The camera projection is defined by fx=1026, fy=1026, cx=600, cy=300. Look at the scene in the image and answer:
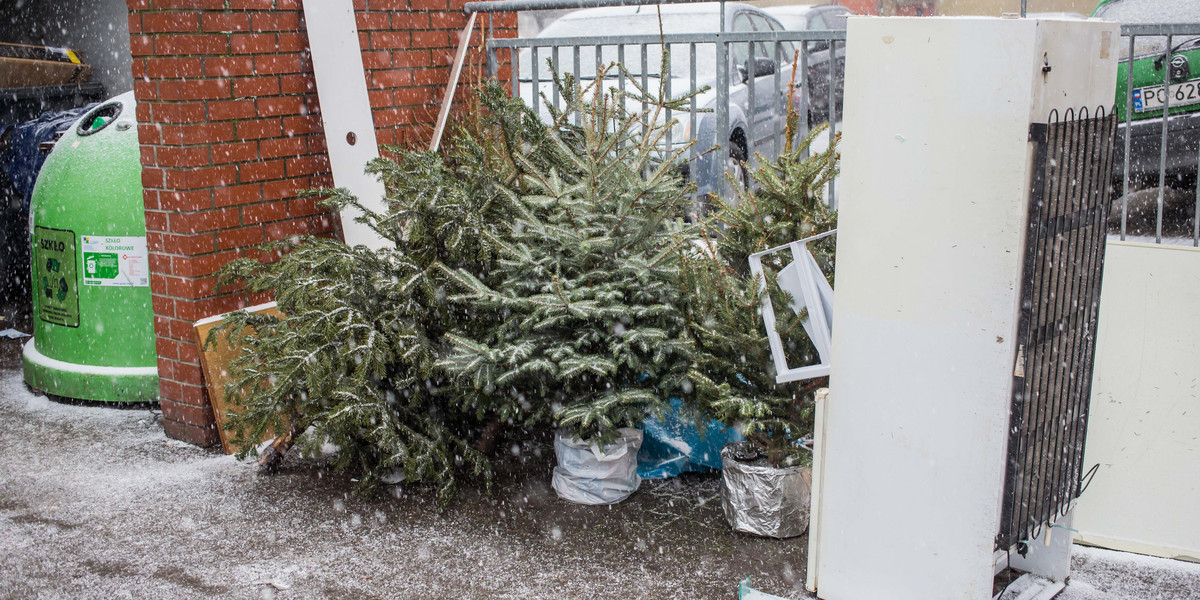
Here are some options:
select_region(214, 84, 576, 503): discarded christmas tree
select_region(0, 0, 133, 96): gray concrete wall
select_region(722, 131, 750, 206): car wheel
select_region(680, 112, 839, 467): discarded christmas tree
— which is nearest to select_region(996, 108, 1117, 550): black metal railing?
select_region(680, 112, 839, 467): discarded christmas tree

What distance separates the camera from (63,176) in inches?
206

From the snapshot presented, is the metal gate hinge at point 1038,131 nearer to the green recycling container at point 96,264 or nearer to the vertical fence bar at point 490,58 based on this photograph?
the vertical fence bar at point 490,58

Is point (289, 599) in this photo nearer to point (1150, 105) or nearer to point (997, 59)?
point (997, 59)

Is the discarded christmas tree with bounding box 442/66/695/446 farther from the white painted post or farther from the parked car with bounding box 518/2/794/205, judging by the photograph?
the parked car with bounding box 518/2/794/205

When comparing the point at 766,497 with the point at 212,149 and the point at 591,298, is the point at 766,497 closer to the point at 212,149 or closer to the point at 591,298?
the point at 591,298

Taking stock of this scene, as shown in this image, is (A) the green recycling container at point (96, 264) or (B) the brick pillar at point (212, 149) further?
(A) the green recycling container at point (96, 264)

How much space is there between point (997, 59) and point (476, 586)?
90.4 inches

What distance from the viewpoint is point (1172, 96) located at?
6.24 metres

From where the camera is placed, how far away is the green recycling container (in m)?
5.11

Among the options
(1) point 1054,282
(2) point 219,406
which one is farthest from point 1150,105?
(2) point 219,406

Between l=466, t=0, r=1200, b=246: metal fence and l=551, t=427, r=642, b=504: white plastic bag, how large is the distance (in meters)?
1.20

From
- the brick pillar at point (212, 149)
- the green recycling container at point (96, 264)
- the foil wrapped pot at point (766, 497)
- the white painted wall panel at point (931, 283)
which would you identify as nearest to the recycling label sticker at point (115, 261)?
the green recycling container at point (96, 264)

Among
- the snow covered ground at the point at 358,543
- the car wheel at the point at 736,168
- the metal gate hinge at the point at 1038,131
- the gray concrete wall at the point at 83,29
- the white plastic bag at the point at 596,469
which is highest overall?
the gray concrete wall at the point at 83,29

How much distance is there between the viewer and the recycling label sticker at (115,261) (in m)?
5.11
